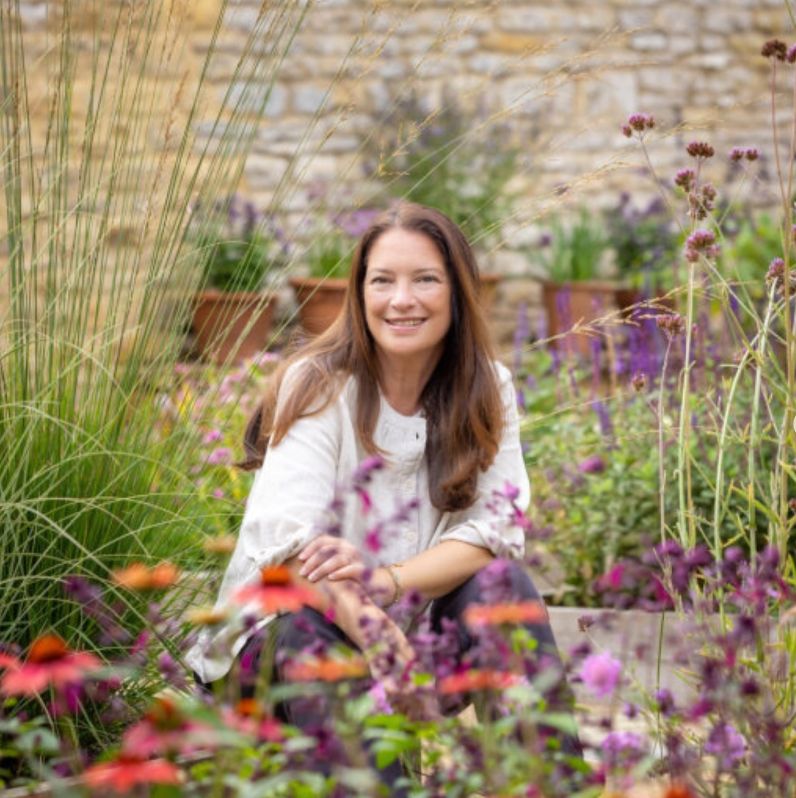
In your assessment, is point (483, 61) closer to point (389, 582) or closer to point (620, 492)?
point (620, 492)

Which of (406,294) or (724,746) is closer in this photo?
(724,746)

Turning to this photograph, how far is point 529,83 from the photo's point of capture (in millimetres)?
8445

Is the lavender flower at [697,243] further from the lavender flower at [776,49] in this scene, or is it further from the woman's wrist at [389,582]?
the woman's wrist at [389,582]

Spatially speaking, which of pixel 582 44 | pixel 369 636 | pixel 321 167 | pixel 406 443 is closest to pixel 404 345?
pixel 406 443

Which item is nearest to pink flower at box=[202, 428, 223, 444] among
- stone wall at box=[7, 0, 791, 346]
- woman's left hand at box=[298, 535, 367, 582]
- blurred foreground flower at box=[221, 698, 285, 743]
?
woman's left hand at box=[298, 535, 367, 582]

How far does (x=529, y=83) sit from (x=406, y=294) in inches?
232

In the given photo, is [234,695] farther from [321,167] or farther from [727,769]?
[321,167]

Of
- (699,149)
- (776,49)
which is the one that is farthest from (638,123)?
(776,49)

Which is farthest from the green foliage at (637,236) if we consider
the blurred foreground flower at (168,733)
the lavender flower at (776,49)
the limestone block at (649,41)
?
the blurred foreground flower at (168,733)

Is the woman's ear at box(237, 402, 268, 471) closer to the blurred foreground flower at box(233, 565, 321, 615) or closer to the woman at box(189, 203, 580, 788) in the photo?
the woman at box(189, 203, 580, 788)

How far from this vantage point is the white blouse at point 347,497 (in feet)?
8.46

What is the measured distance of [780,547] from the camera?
2400 millimetres

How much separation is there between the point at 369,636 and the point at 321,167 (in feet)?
21.5

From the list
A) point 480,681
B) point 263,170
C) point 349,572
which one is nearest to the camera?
point 480,681
